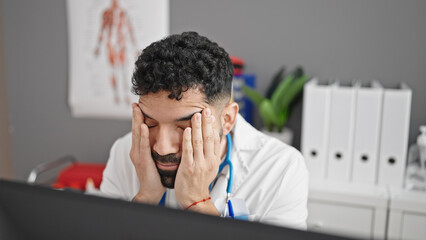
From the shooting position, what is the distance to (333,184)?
5.16 ft

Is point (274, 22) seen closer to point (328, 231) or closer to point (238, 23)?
point (238, 23)

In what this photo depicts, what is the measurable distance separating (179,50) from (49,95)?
191 cm

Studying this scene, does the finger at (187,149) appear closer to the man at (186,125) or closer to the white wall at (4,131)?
the man at (186,125)

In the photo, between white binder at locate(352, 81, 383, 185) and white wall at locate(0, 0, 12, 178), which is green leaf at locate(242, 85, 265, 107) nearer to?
white binder at locate(352, 81, 383, 185)

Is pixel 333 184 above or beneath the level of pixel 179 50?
beneath

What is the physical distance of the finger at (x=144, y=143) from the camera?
79cm

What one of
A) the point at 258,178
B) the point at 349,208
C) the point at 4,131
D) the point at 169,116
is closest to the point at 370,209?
the point at 349,208

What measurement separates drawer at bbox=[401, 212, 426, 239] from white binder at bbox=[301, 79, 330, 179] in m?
0.35

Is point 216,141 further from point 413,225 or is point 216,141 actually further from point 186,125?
point 413,225

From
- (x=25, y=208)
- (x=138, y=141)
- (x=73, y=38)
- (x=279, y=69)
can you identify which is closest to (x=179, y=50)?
(x=138, y=141)

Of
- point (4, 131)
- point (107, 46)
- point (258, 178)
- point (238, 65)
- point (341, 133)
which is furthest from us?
point (4, 131)

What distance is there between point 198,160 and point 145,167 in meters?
0.13

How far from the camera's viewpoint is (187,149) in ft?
2.58

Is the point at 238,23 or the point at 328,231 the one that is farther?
the point at 238,23
